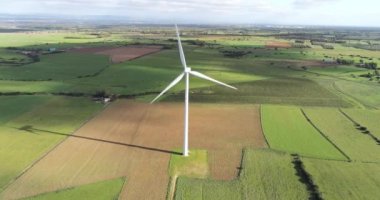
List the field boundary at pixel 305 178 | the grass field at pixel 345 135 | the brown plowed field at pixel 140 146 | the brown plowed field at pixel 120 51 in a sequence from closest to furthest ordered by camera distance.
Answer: the field boundary at pixel 305 178 → the brown plowed field at pixel 140 146 → the grass field at pixel 345 135 → the brown plowed field at pixel 120 51

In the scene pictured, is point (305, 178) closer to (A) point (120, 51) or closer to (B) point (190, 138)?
(B) point (190, 138)

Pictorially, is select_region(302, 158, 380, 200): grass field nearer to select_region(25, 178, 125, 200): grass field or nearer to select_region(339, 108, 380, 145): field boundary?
select_region(339, 108, 380, 145): field boundary

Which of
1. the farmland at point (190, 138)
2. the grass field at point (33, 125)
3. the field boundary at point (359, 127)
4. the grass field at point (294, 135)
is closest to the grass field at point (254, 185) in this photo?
the farmland at point (190, 138)

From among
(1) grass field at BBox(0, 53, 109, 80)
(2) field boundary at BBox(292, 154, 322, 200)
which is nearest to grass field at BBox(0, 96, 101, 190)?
(1) grass field at BBox(0, 53, 109, 80)

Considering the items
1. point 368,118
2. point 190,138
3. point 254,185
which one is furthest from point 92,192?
point 368,118

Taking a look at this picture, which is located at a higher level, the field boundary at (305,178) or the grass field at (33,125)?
the field boundary at (305,178)

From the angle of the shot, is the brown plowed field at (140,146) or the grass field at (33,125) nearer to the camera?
the brown plowed field at (140,146)

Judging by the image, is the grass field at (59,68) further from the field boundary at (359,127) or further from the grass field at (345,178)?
the grass field at (345,178)
